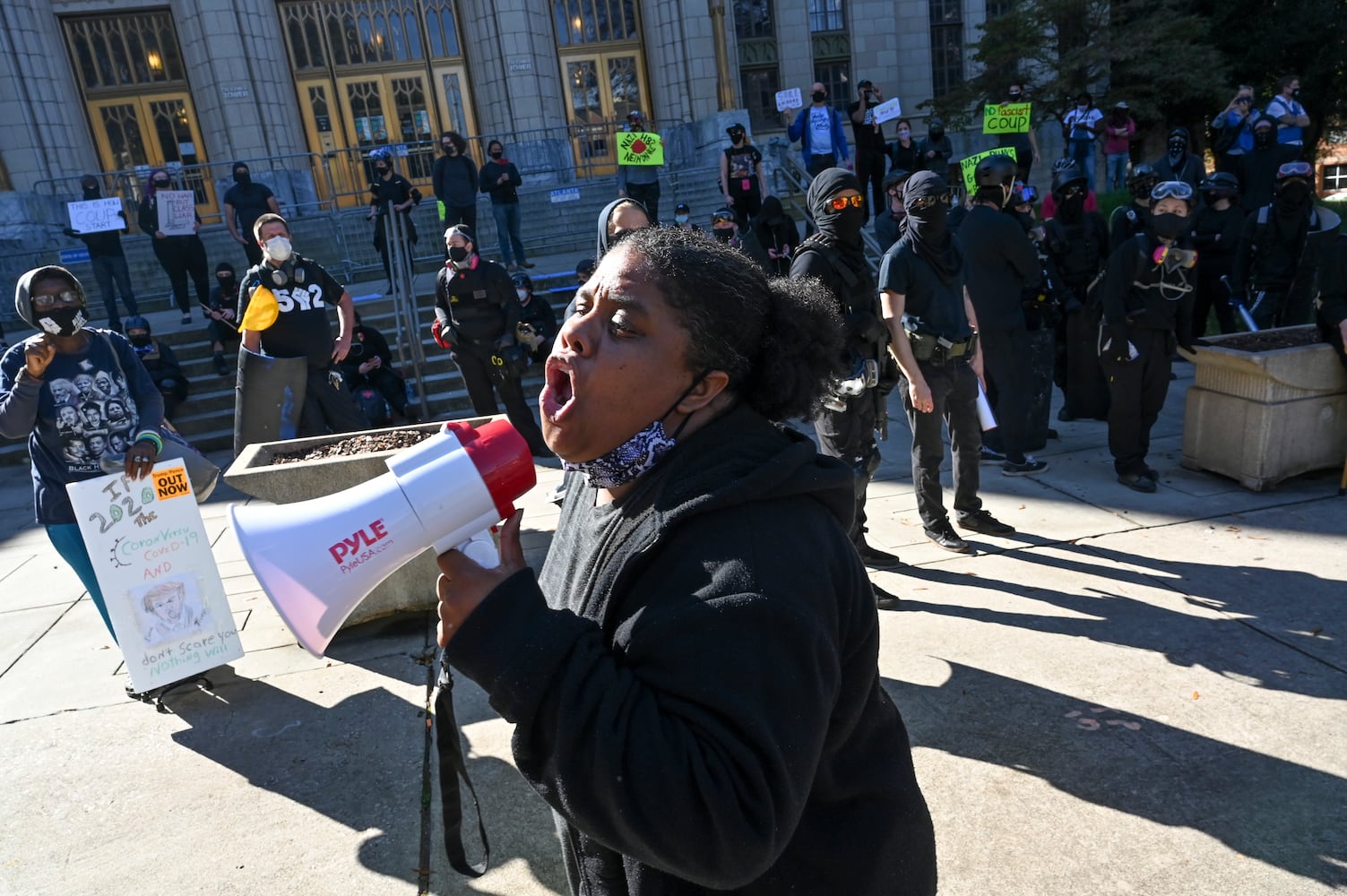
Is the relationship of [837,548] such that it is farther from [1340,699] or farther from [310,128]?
[310,128]

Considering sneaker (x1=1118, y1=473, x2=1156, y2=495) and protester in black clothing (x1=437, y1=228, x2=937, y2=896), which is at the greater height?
protester in black clothing (x1=437, y1=228, x2=937, y2=896)

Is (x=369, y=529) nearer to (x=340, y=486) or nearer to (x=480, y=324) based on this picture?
(x=340, y=486)

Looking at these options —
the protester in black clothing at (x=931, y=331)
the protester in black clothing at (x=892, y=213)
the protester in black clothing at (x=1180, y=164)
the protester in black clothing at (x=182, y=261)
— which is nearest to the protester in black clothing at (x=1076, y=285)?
the protester in black clothing at (x=892, y=213)

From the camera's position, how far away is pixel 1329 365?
18.1 feet

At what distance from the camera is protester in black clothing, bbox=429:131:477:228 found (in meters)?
11.5

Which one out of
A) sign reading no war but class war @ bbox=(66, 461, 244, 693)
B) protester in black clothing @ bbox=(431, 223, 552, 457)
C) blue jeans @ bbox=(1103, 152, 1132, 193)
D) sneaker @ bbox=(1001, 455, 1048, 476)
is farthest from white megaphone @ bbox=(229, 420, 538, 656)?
blue jeans @ bbox=(1103, 152, 1132, 193)

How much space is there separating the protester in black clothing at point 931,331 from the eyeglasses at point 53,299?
12.6 feet

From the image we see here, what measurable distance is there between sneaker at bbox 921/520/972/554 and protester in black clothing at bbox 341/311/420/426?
565 cm

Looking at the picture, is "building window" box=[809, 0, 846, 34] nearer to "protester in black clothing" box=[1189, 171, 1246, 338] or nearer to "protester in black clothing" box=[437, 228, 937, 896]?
"protester in black clothing" box=[1189, 171, 1246, 338]

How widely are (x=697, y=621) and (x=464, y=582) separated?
344mm

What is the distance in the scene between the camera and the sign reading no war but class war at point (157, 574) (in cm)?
382

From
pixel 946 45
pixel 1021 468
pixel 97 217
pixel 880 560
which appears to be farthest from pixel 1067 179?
pixel 946 45

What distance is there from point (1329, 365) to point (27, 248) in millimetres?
18003

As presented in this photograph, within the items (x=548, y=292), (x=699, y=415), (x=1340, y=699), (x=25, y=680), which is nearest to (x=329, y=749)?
(x=25, y=680)
